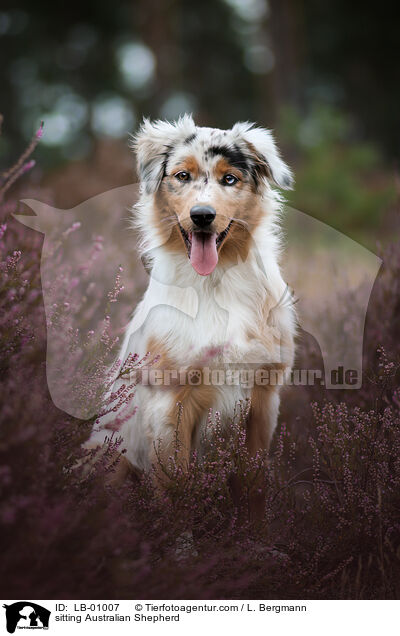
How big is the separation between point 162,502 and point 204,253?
104 cm

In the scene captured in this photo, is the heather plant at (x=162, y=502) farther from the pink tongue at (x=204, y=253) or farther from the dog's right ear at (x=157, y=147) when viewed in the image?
the dog's right ear at (x=157, y=147)

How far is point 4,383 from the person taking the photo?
2158mm

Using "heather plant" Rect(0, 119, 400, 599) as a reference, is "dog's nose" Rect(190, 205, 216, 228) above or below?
above

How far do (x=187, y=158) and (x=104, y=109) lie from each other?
593 inches

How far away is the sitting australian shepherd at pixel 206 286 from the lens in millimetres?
2617

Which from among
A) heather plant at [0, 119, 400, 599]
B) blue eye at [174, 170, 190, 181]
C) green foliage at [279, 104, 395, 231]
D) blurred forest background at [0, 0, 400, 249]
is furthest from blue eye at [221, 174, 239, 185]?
blurred forest background at [0, 0, 400, 249]

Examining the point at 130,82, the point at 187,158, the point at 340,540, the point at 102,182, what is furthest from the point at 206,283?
the point at 130,82

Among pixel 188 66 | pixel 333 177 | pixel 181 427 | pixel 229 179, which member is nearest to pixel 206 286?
pixel 229 179

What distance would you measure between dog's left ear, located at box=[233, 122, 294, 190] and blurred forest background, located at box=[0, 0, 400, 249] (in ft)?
24.9

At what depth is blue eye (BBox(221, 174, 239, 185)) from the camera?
105 inches

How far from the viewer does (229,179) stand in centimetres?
267

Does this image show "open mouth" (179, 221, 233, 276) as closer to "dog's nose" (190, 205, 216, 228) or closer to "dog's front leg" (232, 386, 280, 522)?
"dog's nose" (190, 205, 216, 228)

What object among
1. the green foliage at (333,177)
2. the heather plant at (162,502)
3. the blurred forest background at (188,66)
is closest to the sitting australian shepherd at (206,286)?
the heather plant at (162,502)

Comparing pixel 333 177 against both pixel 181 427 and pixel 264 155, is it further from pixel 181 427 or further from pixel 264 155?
pixel 181 427
